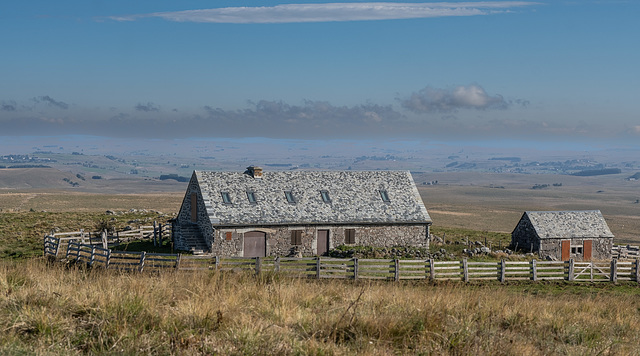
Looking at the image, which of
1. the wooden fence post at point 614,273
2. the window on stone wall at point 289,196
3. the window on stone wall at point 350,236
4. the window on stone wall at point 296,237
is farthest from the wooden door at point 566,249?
the window on stone wall at point 289,196

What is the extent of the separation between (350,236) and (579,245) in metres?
16.0

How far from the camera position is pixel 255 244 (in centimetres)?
3697

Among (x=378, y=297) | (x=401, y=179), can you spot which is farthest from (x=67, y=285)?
(x=401, y=179)

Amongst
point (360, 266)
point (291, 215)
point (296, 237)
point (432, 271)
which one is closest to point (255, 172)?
point (291, 215)

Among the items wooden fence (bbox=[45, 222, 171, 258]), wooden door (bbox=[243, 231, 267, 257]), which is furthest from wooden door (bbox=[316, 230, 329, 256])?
wooden fence (bbox=[45, 222, 171, 258])

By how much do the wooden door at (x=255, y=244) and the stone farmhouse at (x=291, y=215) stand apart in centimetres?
6

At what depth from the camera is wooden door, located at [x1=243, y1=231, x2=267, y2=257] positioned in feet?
121

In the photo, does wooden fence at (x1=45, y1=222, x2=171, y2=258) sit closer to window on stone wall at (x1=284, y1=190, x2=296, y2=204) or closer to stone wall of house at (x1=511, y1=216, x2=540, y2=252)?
window on stone wall at (x1=284, y1=190, x2=296, y2=204)

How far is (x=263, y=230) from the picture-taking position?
37.0 m

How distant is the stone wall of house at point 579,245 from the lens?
41594mm

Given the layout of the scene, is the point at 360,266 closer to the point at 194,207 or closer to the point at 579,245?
the point at 194,207

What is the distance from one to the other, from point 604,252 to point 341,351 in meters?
39.7

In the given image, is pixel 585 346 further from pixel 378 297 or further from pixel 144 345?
pixel 144 345

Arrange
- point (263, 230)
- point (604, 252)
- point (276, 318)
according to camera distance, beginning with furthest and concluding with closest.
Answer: point (604, 252)
point (263, 230)
point (276, 318)
